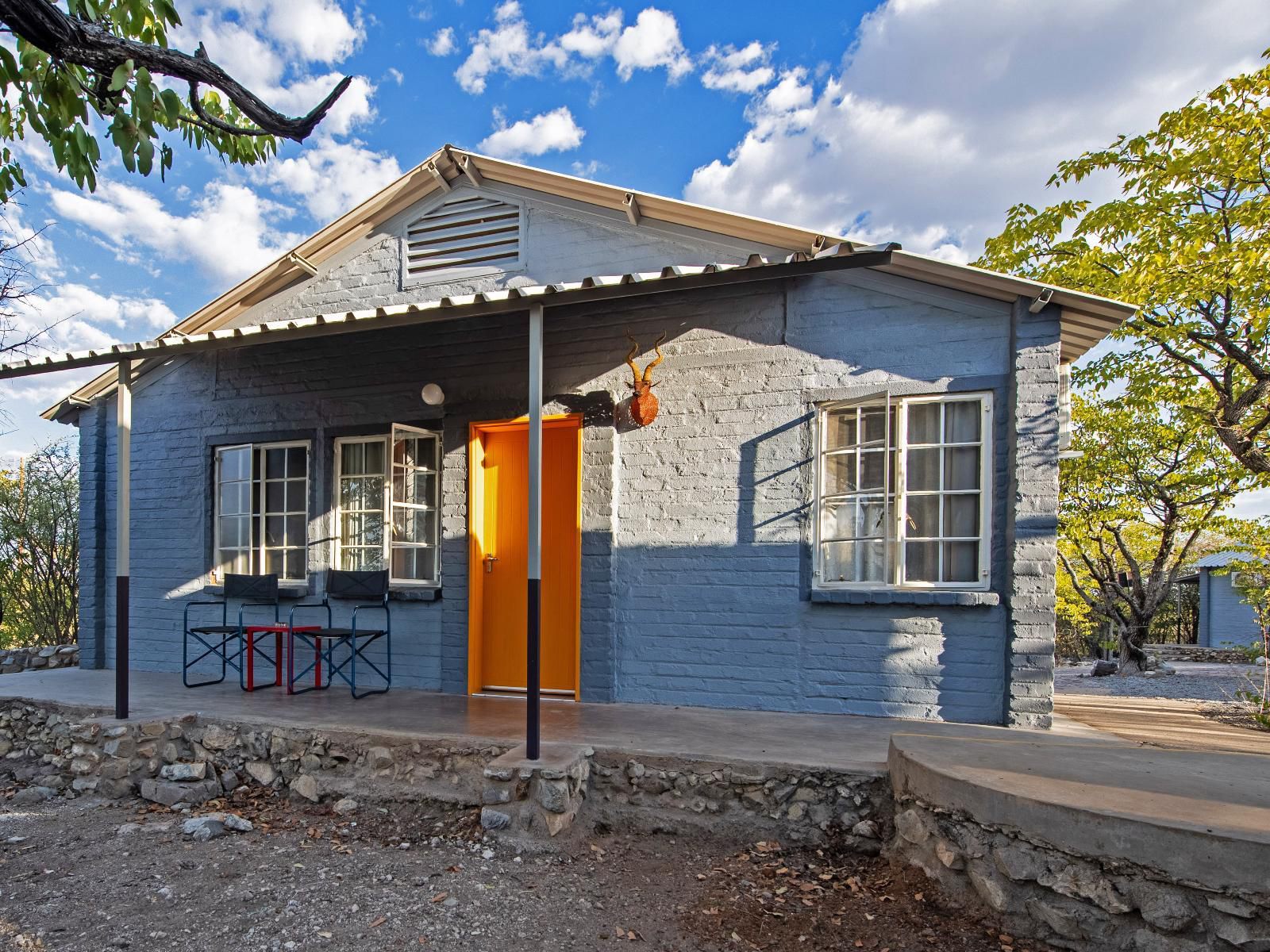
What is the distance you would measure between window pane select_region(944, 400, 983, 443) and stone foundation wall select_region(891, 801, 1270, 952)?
97.5 inches

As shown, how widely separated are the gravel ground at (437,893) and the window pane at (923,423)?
2.62 m

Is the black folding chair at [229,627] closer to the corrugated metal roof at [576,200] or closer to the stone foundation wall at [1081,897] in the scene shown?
the corrugated metal roof at [576,200]

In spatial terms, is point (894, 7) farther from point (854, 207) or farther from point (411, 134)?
point (854, 207)

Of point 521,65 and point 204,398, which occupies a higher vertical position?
point 521,65

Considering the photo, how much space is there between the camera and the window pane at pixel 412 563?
19.9ft

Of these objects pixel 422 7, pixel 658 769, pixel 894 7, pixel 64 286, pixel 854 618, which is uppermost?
pixel 894 7

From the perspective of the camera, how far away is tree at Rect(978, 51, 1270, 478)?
23.1 ft

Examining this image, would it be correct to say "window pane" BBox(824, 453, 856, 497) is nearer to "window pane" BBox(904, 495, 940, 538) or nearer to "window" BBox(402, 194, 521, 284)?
"window pane" BBox(904, 495, 940, 538)

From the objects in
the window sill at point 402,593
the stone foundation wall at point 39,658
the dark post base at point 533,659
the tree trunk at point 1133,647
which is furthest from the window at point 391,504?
the tree trunk at point 1133,647

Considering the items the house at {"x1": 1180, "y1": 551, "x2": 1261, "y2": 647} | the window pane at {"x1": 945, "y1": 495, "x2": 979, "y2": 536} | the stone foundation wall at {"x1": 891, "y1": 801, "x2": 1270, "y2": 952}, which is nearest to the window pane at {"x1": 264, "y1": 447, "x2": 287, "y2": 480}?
the window pane at {"x1": 945, "y1": 495, "x2": 979, "y2": 536}

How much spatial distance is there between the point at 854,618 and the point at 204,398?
6214 mm

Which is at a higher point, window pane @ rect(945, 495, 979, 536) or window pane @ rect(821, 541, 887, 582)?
window pane @ rect(945, 495, 979, 536)

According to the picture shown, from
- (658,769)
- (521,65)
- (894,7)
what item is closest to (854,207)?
(894,7)

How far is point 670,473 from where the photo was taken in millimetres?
5277
